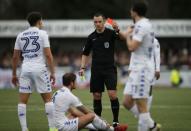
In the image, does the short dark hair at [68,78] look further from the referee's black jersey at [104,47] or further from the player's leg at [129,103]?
the referee's black jersey at [104,47]

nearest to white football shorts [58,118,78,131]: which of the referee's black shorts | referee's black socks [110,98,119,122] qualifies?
referee's black socks [110,98,119,122]

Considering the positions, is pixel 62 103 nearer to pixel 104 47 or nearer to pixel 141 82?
pixel 141 82

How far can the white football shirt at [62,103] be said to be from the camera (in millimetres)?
12883

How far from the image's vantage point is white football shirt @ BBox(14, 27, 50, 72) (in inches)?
527

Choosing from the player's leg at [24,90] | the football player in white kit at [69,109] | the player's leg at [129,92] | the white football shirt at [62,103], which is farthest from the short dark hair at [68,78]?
the player's leg at [129,92]

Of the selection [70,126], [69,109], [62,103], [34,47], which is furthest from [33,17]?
[70,126]

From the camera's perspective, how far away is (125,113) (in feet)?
61.7

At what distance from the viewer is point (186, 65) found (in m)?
35.5

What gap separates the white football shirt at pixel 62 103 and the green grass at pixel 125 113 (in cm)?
188

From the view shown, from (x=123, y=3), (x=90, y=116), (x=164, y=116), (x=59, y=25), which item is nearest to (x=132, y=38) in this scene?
(x=90, y=116)

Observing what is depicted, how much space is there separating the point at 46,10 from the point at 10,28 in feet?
44.4

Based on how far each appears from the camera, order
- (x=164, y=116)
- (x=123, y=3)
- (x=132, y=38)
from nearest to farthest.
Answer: (x=132, y=38)
(x=164, y=116)
(x=123, y=3)

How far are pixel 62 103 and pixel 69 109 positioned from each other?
0.88 ft

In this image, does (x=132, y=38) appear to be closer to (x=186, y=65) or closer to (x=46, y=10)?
(x=186, y=65)
